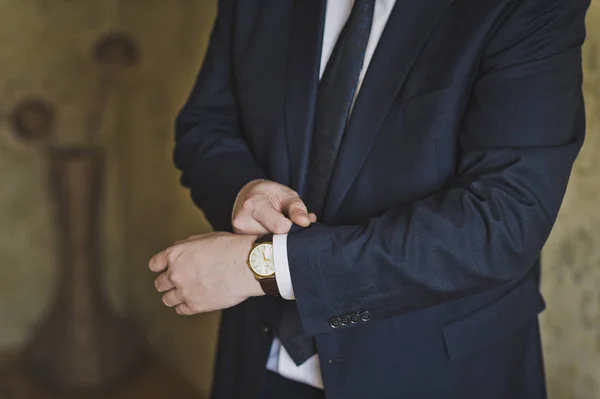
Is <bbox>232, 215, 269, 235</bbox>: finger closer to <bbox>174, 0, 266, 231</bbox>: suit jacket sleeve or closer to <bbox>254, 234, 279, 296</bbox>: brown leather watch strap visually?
<bbox>254, 234, 279, 296</bbox>: brown leather watch strap

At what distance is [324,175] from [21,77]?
2.27m

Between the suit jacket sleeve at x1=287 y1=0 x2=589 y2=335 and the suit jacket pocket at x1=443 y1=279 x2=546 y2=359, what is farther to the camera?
the suit jacket pocket at x1=443 y1=279 x2=546 y2=359

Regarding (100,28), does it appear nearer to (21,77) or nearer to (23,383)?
(21,77)

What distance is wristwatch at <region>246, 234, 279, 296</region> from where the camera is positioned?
0.99 meters

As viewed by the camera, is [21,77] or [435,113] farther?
[21,77]

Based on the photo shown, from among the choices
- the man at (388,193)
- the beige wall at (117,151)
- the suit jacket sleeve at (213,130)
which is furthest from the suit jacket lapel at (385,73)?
the beige wall at (117,151)

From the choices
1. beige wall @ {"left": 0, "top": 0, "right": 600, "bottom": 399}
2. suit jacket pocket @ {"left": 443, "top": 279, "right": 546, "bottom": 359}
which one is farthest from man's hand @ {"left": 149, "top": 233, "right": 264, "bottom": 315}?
beige wall @ {"left": 0, "top": 0, "right": 600, "bottom": 399}

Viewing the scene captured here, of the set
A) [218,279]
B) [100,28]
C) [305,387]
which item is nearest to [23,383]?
[100,28]

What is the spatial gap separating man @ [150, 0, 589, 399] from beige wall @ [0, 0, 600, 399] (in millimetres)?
1267

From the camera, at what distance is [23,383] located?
117 inches

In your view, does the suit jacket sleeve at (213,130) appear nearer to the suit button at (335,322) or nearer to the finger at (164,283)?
the finger at (164,283)

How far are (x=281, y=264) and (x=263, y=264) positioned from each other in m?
0.03

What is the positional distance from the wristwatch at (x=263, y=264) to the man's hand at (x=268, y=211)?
3 cm

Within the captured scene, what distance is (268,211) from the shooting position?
1.03m
